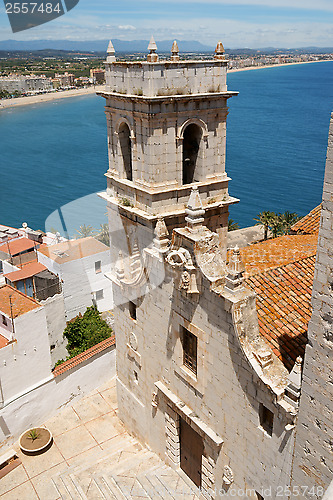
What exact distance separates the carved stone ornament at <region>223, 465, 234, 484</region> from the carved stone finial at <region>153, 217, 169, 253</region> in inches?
327

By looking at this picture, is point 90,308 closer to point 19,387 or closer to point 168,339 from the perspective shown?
point 19,387

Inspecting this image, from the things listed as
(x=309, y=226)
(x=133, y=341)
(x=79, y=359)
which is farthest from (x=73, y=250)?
(x=309, y=226)

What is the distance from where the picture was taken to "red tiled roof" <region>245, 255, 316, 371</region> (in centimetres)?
1504

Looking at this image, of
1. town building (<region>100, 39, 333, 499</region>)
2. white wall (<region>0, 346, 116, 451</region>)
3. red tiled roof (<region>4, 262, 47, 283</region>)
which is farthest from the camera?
red tiled roof (<region>4, 262, 47, 283</region>)

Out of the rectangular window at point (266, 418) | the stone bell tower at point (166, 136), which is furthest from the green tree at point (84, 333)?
the rectangular window at point (266, 418)

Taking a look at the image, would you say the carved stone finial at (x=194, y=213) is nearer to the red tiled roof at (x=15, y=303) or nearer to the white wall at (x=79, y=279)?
the red tiled roof at (x=15, y=303)

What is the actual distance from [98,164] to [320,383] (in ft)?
337

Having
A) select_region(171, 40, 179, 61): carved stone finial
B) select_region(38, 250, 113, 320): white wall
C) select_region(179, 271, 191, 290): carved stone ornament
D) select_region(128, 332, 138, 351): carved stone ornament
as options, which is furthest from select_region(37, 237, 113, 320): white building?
select_region(171, 40, 179, 61): carved stone finial

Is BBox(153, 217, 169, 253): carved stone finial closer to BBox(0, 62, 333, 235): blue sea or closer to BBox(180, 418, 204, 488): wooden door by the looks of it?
BBox(180, 418, 204, 488): wooden door

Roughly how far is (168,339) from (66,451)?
9.75m

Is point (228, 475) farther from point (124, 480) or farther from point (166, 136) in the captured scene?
point (166, 136)

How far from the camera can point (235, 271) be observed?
14.2 m

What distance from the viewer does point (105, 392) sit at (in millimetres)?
27984

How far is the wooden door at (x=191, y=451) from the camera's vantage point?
19.2 meters
